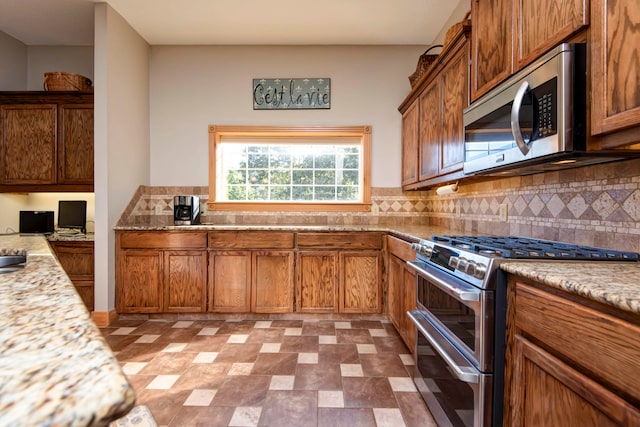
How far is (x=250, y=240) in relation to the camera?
316 cm

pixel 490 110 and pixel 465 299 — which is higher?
pixel 490 110

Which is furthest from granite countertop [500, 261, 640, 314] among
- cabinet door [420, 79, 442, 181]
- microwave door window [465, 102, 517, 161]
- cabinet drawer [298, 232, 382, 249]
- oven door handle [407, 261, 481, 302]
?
cabinet drawer [298, 232, 382, 249]

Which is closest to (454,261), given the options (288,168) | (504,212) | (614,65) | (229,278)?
(614,65)

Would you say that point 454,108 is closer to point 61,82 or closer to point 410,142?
point 410,142

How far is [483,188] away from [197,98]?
308cm

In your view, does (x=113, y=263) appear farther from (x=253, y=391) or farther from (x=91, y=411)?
(x=91, y=411)

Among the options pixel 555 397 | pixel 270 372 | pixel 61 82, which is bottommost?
pixel 270 372

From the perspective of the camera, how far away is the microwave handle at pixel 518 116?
53.0 inches

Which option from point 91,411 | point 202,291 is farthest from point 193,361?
point 91,411

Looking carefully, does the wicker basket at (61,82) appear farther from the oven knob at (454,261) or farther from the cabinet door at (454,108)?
the oven knob at (454,261)

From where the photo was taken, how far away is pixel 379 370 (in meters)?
2.21

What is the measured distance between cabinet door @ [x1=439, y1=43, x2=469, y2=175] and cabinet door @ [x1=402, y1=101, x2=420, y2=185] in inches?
25.1

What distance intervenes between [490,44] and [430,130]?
1.02 m

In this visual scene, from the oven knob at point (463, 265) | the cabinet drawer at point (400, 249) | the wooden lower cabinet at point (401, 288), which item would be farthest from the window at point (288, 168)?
the oven knob at point (463, 265)
